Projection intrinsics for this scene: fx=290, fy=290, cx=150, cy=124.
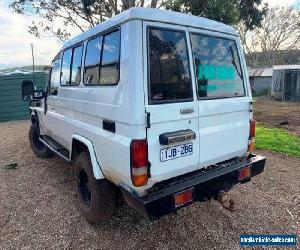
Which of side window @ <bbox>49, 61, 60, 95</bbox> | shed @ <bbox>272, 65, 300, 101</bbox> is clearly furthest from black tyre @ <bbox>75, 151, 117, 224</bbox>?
shed @ <bbox>272, 65, 300, 101</bbox>

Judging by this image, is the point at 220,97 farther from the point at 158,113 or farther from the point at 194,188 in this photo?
the point at 194,188

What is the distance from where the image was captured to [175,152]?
2.83m

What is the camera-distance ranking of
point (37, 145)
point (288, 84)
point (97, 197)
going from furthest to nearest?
point (288, 84) → point (37, 145) → point (97, 197)

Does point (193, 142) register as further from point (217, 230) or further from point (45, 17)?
point (45, 17)

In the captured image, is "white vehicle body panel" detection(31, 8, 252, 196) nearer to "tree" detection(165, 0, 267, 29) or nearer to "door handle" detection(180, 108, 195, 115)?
"door handle" detection(180, 108, 195, 115)

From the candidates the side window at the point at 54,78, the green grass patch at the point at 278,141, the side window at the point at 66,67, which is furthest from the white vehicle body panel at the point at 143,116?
the green grass patch at the point at 278,141

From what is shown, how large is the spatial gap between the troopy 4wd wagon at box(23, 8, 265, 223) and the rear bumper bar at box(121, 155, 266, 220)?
0.01 meters

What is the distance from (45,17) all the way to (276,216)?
12940mm

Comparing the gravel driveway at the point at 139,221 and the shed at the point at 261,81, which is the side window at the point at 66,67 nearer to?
the gravel driveway at the point at 139,221

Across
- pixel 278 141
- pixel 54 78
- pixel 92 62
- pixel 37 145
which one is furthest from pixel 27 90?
pixel 278 141

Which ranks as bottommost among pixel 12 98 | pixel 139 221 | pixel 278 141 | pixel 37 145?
pixel 139 221

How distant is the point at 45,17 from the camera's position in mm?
13203

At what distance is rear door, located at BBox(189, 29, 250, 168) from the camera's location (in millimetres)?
3092

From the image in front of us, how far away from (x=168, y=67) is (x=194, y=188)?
4.00 ft
